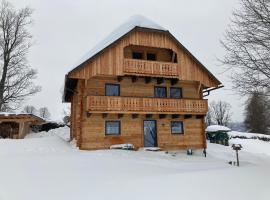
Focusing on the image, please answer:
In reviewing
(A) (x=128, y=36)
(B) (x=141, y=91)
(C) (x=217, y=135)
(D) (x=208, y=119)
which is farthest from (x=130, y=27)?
(D) (x=208, y=119)

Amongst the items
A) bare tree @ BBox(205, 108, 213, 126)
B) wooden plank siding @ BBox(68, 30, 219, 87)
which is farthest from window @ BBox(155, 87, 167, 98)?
bare tree @ BBox(205, 108, 213, 126)

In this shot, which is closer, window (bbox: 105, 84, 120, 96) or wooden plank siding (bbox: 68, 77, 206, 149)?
wooden plank siding (bbox: 68, 77, 206, 149)

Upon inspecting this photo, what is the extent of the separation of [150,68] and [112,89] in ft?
10.4

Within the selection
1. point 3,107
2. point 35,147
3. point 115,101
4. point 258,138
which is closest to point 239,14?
point 115,101

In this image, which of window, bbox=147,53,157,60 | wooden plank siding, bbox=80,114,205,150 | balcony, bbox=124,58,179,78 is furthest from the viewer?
window, bbox=147,53,157,60

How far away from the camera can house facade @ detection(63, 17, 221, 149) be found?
62.7 feet

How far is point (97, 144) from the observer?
62.8ft

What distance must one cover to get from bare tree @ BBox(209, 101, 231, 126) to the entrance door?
165 ft

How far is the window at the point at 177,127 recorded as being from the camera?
21673 mm

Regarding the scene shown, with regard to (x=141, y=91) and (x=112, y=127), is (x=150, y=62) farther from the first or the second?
(x=112, y=127)

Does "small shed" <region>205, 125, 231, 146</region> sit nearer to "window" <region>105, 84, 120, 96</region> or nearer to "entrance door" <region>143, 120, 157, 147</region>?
"entrance door" <region>143, 120, 157, 147</region>

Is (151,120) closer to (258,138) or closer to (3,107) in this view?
(3,107)

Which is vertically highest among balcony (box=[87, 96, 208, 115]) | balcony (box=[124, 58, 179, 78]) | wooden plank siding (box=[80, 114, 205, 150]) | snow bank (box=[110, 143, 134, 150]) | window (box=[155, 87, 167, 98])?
balcony (box=[124, 58, 179, 78])

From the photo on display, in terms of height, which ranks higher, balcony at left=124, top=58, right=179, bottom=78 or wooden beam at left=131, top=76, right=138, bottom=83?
balcony at left=124, top=58, right=179, bottom=78
